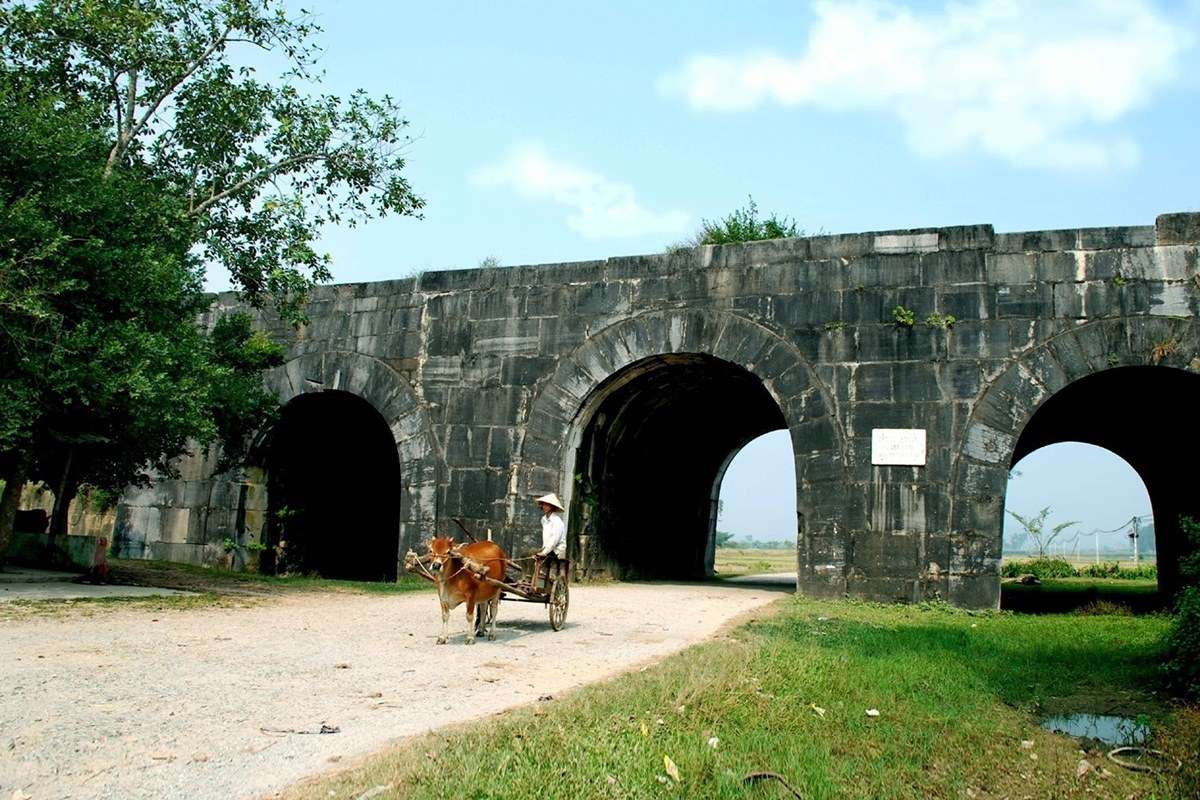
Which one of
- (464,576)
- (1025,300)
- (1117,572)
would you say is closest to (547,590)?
(464,576)

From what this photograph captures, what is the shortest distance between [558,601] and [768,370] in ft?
17.2

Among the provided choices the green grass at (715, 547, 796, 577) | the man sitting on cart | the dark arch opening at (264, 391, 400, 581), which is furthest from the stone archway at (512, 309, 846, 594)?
the green grass at (715, 547, 796, 577)

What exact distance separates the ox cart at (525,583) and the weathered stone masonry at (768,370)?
14.7 feet

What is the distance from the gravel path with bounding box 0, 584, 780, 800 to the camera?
443 centimetres

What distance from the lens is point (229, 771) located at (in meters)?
4.38

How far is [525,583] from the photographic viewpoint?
9.06 meters

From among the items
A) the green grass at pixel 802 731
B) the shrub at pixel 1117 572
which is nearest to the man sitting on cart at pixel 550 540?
the green grass at pixel 802 731

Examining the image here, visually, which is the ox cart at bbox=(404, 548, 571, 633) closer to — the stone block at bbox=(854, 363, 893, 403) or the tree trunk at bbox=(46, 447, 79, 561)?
the stone block at bbox=(854, 363, 893, 403)

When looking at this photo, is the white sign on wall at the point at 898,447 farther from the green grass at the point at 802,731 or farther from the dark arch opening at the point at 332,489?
the dark arch opening at the point at 332,489

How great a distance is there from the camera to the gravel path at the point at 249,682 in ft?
14.5

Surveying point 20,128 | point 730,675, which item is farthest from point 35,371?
point 730,675

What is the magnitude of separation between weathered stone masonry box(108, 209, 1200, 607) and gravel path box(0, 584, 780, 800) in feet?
9.96

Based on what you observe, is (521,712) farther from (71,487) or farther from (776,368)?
(71,487)

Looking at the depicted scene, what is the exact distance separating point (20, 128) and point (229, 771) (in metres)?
9.11
